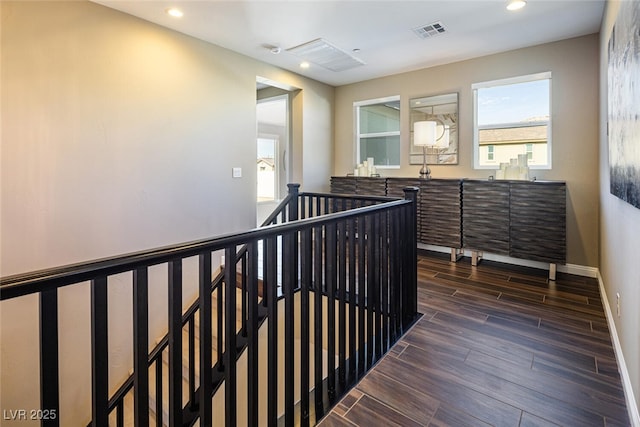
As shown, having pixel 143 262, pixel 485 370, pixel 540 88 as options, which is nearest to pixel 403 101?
pixel 540 88

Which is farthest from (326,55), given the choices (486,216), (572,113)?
(572,113)

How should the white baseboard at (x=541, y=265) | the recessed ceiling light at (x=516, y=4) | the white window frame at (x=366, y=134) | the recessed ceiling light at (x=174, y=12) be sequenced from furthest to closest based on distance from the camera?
the white window frame at (x=366, y=134), the white baseboard at (x=541, y=265), the recessed ceiling light at (x=174, y=12), the recessed ceiling light at (x=516, y=4)

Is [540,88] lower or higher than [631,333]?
higher

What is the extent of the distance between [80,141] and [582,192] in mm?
5211

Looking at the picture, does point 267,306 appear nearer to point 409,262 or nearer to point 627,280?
point 409,262

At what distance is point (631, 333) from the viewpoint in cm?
176

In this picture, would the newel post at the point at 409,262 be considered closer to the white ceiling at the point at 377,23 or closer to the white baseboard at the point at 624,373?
the white baseboard at the point at 624,373

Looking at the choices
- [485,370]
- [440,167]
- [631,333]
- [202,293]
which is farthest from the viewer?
Result: [440,167]

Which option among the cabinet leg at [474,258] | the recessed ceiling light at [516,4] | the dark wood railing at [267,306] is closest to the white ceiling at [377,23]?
the recessed ceiling light at [516,4]

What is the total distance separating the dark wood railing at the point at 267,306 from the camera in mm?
983

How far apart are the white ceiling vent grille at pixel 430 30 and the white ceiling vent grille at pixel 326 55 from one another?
947 mm

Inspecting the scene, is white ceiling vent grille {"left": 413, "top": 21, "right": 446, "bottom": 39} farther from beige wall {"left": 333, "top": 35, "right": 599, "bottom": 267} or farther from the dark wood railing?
the dark wood railing

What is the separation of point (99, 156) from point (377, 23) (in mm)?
3028

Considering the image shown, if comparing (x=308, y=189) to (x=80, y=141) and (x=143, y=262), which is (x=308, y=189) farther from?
(x=143, y=262)
